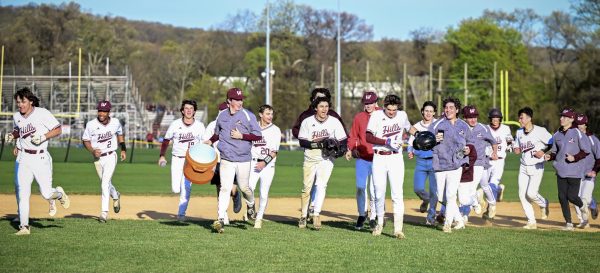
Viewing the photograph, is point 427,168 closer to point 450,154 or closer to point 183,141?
point 450,154

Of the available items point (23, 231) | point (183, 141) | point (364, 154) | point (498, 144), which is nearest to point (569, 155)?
point (498, 144)

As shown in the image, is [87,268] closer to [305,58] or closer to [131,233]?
[131,233]

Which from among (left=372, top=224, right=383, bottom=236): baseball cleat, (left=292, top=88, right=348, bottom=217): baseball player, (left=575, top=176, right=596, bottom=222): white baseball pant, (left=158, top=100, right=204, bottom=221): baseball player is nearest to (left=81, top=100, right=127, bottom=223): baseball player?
(left=158, top=100, right=204, bottom=221): baseball player

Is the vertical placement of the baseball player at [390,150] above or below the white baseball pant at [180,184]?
above

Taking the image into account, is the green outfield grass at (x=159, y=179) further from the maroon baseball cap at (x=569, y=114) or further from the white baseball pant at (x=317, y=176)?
the white baseball pant at (x=317, y=176)

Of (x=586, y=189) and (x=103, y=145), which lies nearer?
(x=103, y=145)

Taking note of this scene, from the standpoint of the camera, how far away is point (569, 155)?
15242mm

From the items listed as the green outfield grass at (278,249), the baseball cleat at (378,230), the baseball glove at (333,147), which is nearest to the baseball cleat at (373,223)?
the green outfield grass at (278,249)

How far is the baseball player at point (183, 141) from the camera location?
15367 mm

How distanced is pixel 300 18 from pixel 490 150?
74007 mm

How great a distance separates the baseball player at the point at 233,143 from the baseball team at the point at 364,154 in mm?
16

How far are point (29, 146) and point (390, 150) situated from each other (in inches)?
221

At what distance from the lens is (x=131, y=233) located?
1317cm

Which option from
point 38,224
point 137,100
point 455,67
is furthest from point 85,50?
point 38,224
